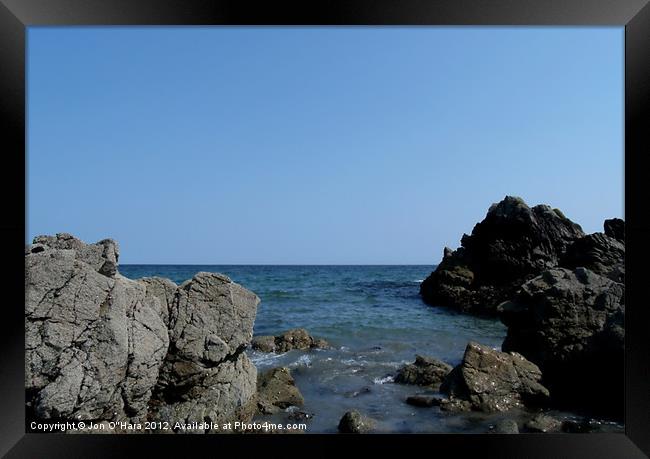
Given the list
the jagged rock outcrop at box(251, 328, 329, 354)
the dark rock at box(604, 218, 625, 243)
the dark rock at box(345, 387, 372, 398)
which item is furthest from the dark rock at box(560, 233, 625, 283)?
the dark rock at box(345, 387, 372, 398)

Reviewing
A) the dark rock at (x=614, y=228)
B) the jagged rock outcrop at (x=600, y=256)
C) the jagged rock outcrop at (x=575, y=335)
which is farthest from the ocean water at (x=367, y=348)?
the dark rock at (x=614, y=228)

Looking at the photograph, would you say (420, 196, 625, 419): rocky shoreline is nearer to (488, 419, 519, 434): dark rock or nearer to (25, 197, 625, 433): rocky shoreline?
(25, 197, 625, 433): rocky shoreline

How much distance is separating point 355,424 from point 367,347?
23.3 feet

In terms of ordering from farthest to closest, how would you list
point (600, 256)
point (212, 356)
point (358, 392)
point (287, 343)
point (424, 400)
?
point (600, 256), point (287, 343), point (358, 392), point (424, 400), point (212, 356)

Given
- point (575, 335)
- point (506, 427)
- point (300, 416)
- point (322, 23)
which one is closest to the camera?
point (322, 23)

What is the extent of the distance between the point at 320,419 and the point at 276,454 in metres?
3.41

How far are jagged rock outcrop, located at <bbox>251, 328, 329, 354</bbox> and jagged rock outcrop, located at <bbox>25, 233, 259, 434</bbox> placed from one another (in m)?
5.69

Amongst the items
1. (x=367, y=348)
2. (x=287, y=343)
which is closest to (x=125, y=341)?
(x=287, y=343)

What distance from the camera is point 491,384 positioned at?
750 centimetres

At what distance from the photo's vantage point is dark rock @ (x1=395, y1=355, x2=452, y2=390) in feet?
29.1

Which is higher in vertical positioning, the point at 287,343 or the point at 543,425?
the point at 543,425

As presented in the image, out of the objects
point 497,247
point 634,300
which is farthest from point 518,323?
point 497,247

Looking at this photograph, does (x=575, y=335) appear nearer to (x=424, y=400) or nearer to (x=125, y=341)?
(x=424, y=400)

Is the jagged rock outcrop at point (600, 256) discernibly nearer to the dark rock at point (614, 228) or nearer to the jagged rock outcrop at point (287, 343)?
the dark rock at point (614, 228)
